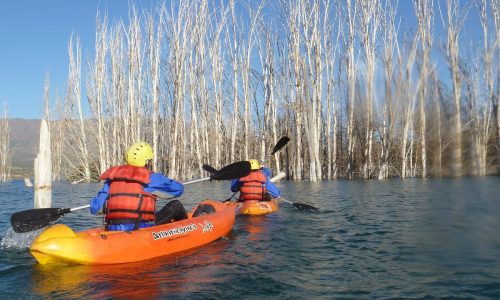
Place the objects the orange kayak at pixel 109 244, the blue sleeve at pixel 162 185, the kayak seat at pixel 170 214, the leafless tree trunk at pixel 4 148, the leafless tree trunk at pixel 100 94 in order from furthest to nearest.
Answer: the leafless tree trunk at pixel 4 148
the leafless tree trunk at pixel 100 94
the kayak seat at pixel 170 214
the blue sleeve at pixel 162 185
the orange kayak at pixel 109 244

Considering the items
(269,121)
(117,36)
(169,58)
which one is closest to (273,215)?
(269,121)

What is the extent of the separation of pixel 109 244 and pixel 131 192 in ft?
2.15

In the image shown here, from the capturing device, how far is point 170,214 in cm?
643

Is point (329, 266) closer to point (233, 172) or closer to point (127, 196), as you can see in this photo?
point (127, 196)

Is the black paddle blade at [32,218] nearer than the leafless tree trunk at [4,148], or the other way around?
the black paddle blade at [32,218]

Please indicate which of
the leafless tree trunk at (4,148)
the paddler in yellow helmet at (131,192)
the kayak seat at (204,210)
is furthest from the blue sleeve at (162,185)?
the leafless tree trunk at (4,148)

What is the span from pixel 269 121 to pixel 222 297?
1928cm

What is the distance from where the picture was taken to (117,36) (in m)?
25.1

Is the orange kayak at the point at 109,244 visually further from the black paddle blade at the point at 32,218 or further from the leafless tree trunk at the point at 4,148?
the leafless tree trunk at the point at 4,148

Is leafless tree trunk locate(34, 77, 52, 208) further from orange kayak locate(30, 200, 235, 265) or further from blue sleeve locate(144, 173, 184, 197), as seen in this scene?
blue sleeve locate(144, 173, 184, 197)

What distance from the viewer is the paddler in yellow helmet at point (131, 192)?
17.6 feet

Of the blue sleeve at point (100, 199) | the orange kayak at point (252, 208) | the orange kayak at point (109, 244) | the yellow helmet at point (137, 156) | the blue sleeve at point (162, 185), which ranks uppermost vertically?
the yellow helmet at point (137, 156)

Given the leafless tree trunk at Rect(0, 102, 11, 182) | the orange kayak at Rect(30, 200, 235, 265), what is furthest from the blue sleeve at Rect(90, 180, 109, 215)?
the leafless tree trunk at Rect(0, 102, 11, 182)

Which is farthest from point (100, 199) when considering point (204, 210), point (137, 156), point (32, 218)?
point (204, 210)
